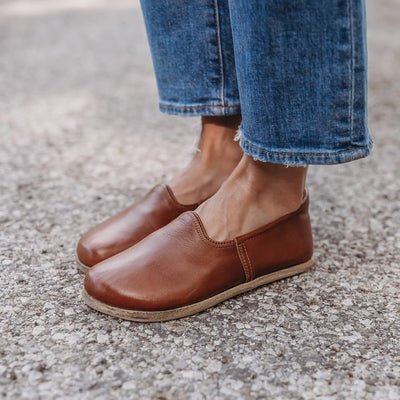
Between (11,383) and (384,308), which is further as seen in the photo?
(384,308)

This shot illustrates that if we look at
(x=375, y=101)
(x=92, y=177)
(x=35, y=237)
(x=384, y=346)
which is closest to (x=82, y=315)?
(x=35, y=237)

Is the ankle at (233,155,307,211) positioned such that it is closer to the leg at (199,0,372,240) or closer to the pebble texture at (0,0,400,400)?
the leg at (199,0,372,240)

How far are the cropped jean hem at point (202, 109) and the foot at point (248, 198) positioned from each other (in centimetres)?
12

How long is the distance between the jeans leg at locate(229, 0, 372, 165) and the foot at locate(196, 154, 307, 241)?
80mm

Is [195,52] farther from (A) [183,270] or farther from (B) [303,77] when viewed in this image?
(A) [183,270]

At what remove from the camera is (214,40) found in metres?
0.94

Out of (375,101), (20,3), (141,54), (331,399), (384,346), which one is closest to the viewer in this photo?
(331,399)

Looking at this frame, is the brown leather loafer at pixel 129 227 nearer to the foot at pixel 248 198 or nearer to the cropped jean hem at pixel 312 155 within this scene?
the foot at pixel 248 198

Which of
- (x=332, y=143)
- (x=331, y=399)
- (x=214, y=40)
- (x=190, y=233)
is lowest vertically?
(x=331, y=399)

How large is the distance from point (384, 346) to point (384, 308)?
11 centimetres

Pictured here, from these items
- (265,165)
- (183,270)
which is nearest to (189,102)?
(265,165)

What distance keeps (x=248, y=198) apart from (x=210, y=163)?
0.17 m

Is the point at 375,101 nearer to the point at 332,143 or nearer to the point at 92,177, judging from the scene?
the point at 92,177

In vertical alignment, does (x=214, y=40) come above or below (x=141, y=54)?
above
